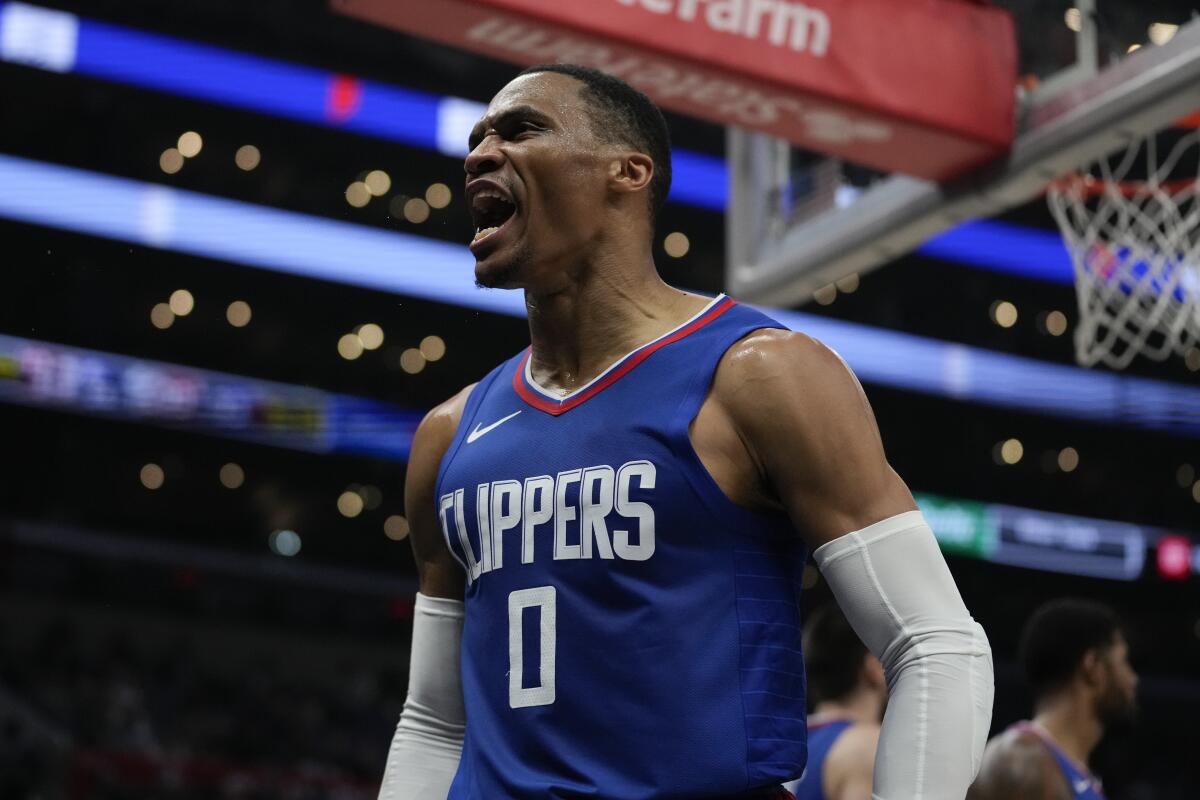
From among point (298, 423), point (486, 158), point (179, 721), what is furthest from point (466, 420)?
point (298, 423)

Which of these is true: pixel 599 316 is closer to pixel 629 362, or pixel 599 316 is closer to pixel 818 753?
pixel 629 362

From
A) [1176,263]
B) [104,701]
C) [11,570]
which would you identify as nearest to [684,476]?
[1176,263]

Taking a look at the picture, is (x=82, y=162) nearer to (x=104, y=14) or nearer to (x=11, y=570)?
(x=104, y=14)

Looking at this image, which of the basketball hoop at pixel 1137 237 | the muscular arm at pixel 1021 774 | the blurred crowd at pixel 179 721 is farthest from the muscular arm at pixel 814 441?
the blurred crowd at pixel 179 721

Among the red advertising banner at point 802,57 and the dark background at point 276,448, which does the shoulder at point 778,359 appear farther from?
the dark background at point 276,448

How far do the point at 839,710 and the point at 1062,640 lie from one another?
77cm

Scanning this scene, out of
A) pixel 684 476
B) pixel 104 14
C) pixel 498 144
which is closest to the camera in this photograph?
pixel 684 476

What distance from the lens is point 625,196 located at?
2111 millimetres

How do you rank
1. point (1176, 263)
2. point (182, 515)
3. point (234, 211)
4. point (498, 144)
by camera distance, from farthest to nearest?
point (182, 515)
point (234, 211)
point (1176, 263)
point (498, 144)

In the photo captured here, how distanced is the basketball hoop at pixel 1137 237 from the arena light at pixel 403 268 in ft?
42.1

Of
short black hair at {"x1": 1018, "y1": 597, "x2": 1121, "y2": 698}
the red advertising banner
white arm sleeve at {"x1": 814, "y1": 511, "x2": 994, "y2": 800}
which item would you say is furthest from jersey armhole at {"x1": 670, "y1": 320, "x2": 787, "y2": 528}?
short black hair at {"x1": 1018, "y1": 597, "x2": 1121, "y2": 698}

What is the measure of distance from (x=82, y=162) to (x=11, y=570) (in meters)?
5.51

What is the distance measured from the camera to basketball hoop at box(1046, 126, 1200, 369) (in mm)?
5301

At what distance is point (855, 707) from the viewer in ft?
14.5
